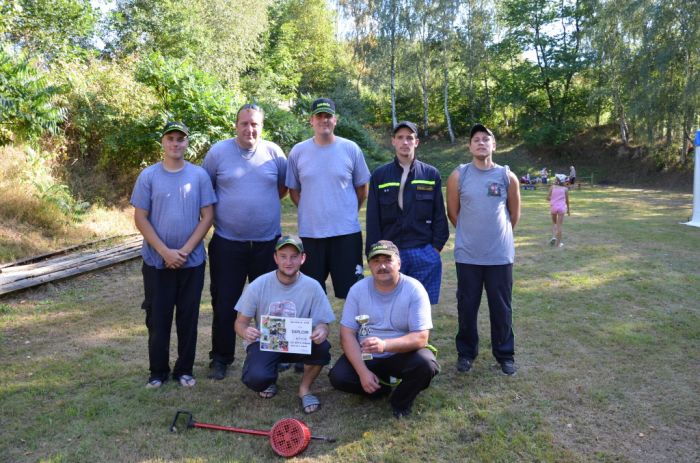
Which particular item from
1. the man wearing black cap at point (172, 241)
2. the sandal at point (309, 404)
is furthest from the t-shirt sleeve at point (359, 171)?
the sandal at point (309, 404)

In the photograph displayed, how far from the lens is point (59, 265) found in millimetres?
7375

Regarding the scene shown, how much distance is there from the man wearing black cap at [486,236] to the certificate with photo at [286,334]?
1363 millimetres

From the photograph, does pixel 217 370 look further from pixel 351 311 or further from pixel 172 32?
pixel 172 32

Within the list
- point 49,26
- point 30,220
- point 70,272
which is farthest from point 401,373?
point 49,26

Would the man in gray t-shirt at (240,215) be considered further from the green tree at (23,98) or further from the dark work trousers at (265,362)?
the green tree at (23,98)

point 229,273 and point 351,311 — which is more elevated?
point 229,273

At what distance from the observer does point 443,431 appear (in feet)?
10.9

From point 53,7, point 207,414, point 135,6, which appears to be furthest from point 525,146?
point 207,414

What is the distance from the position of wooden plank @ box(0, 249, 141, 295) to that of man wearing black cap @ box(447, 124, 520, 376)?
532cm

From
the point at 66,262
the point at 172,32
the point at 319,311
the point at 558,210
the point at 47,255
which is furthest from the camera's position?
the point at 172,32

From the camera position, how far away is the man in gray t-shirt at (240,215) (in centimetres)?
405

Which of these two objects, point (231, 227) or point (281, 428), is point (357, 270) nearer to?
point (231, 227)

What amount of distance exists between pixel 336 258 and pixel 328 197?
0.49 m

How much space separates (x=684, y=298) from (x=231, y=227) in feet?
17.4
